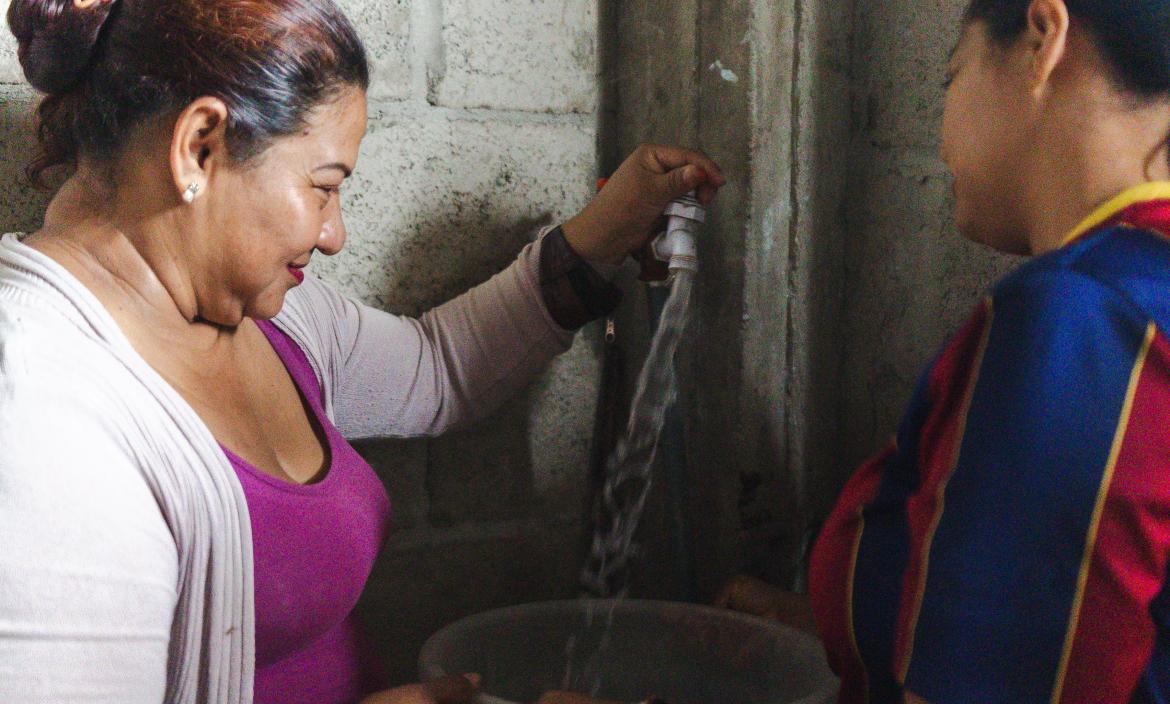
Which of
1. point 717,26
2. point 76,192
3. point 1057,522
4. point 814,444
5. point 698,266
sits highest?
point 717,26

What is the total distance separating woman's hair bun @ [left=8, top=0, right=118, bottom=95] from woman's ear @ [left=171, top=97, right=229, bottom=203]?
0.12 m

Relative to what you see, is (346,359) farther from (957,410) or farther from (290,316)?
(957,410)

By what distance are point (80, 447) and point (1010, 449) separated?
69 cm

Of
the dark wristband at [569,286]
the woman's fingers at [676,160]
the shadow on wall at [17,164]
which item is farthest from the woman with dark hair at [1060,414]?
the shadow on wall at [17,164]

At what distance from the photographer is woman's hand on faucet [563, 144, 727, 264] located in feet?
4.25

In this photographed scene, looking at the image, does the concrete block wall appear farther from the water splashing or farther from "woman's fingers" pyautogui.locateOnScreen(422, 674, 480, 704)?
"woman's fingers" pyautogui.locateOnScreen(422, 674, 480, 704)

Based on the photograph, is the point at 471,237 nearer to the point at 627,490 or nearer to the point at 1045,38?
the point at 627,490

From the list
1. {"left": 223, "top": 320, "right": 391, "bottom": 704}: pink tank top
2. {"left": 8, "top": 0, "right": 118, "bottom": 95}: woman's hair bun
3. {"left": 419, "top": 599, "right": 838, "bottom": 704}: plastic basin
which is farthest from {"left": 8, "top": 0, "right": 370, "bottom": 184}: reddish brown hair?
{"left": 419, "top": 599, "right": 838, "bottom": 704}: plastic basin

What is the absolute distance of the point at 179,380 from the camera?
100cm

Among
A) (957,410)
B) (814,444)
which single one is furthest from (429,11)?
(957,410)

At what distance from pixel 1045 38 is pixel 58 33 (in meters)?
0.84

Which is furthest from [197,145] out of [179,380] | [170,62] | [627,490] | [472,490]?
[627,490]

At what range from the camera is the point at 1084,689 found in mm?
694

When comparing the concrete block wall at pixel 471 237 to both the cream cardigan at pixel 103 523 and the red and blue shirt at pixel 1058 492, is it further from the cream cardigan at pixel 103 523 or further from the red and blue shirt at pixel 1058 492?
the red and blue shirt at pixel 1058 492
